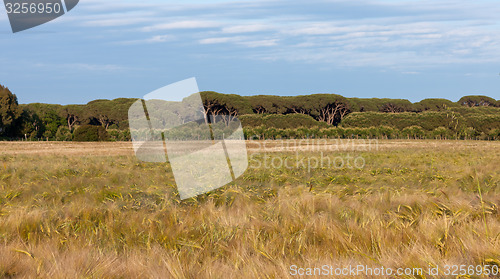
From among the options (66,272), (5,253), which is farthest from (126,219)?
(66,272)

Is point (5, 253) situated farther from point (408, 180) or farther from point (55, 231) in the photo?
point (408, 180)

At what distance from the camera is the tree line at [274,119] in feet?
161

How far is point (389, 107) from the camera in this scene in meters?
86.9

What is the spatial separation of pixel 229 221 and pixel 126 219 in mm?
1321

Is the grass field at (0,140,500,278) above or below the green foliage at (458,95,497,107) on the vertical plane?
below

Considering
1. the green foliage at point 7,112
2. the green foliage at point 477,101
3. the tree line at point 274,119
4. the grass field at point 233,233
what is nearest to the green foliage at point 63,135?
the tree line at point 274,119

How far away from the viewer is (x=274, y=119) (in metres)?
56.8

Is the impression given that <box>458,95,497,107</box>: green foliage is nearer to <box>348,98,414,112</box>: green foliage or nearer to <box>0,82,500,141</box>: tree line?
<box>348,98,414,112</box>: green foliage

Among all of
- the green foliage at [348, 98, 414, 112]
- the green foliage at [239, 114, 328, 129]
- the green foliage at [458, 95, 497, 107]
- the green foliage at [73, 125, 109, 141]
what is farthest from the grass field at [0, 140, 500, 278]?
the green foliage at [458, 95, 497, 107]

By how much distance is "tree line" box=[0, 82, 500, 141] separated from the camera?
161ft

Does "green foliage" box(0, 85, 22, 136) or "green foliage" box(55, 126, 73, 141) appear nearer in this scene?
"green foliage" box(0, 85, 22, 136)

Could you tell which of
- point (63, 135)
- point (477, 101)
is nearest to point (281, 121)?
point (63, 135)

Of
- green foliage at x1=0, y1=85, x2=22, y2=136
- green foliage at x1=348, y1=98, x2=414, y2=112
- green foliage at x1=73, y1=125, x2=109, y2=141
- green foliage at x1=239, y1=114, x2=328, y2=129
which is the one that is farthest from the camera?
green foliage at x1=348, y1=98, x2=414, y2=112

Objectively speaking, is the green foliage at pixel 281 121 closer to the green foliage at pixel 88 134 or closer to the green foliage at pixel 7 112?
the green foliage at pixel 88 134
